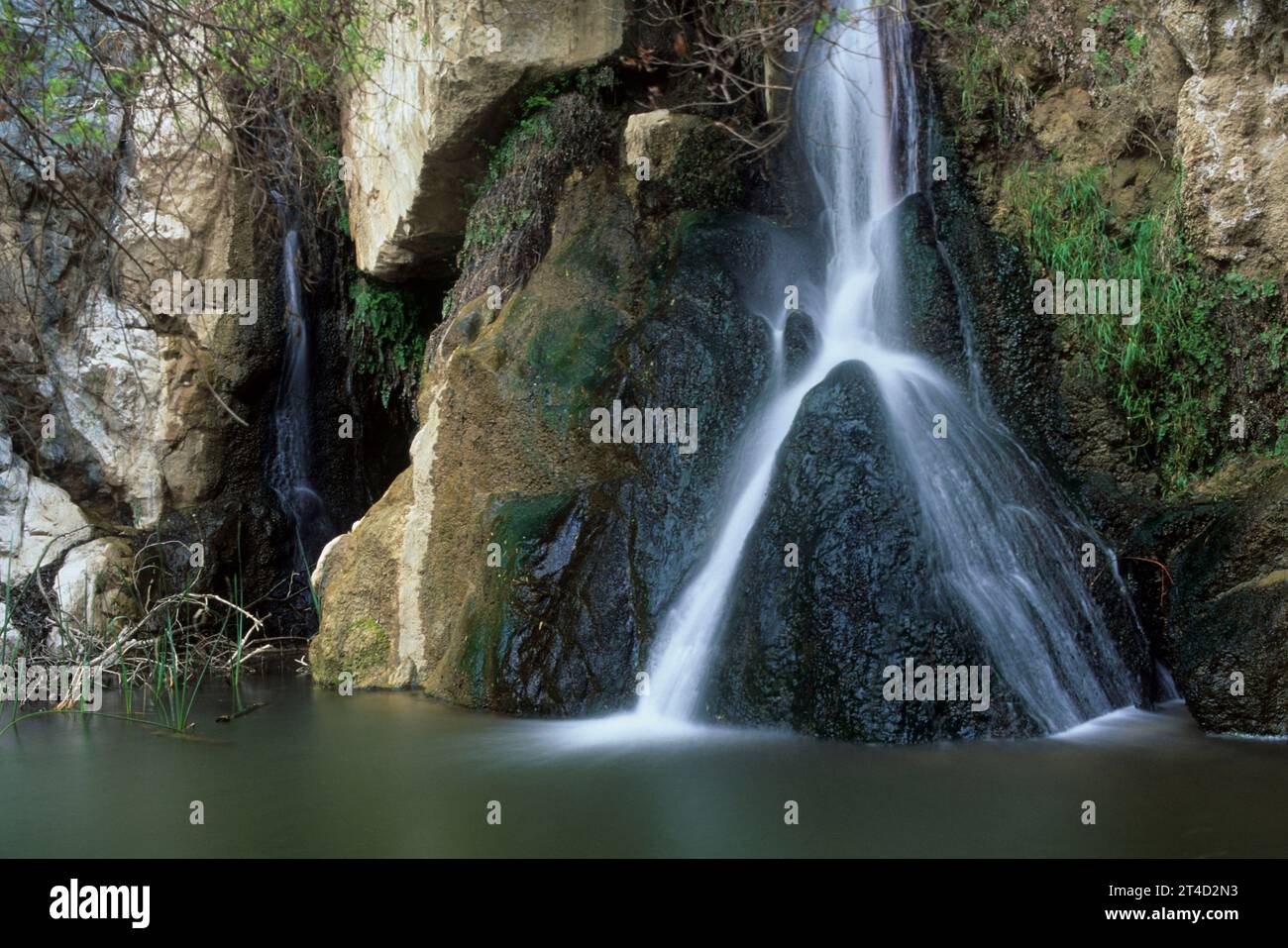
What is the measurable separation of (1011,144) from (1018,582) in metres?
3.71

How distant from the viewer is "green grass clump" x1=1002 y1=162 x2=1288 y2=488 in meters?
6.62

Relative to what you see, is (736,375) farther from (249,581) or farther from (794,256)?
(249,581)

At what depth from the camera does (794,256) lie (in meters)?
7.48

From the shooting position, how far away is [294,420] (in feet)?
34.0

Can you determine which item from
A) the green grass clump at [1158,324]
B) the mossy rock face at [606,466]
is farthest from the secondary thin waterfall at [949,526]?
the green grass clump at [1158,324]

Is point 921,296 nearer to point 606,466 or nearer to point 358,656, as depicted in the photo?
point 606,466

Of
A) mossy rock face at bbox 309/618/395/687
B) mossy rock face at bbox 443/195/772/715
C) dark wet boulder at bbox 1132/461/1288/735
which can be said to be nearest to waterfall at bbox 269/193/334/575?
mossy rock face at bbox 309/618/395/687

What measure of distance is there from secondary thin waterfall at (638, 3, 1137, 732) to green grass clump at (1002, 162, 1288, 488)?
924 millimetres

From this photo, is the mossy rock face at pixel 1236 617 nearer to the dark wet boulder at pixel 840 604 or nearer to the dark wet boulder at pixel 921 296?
the dark wet boulder at pixel 840 604

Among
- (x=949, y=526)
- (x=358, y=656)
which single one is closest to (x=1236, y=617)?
(x=949, y=526)

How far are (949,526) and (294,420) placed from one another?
6955 millimetres

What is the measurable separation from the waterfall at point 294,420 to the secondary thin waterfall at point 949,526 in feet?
17.3

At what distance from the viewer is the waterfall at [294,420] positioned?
10211 mm

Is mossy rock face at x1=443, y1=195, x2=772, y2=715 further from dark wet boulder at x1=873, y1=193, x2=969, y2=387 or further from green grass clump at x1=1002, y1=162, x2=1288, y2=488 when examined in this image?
green grass clump at x1=1002, y1=162, x2=1288, y2=488
